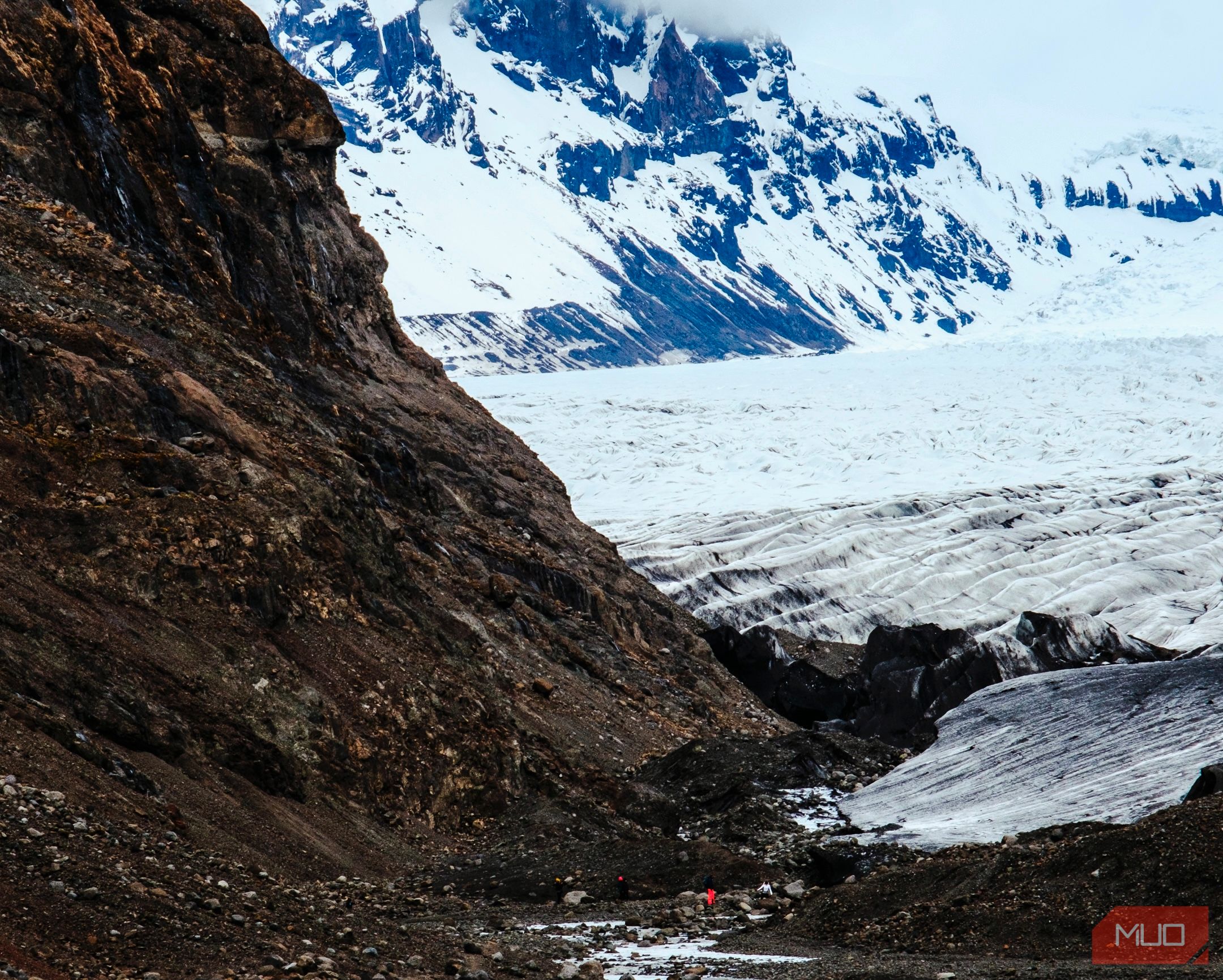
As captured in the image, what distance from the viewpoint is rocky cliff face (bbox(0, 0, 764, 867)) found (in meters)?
18.2

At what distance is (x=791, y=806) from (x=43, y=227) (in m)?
19.9

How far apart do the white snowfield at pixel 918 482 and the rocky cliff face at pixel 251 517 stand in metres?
30.6

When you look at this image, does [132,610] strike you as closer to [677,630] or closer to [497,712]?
[497,712]

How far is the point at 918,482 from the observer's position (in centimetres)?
10225

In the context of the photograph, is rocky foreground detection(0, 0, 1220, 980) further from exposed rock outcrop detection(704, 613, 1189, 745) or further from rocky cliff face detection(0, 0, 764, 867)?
exposed rock outcrop detection(704, 613, 1189, 745)

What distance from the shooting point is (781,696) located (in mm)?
45219

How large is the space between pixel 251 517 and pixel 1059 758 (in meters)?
15.3

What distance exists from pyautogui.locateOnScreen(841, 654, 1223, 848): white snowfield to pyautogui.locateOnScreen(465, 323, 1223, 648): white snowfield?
35.7 meters

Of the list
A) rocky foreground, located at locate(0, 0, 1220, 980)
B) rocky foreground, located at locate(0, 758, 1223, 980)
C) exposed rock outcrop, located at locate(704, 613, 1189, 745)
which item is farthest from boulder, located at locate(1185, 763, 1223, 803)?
exposed rock outcrop, located at locate(704, 613, 1189, 745)

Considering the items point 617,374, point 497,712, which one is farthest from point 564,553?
point 617,374

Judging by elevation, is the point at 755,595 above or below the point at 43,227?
below

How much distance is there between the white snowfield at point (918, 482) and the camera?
69.2 meters

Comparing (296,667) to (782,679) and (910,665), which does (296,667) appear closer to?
(782,679)

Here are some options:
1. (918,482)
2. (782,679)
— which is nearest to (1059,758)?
(782,679)
